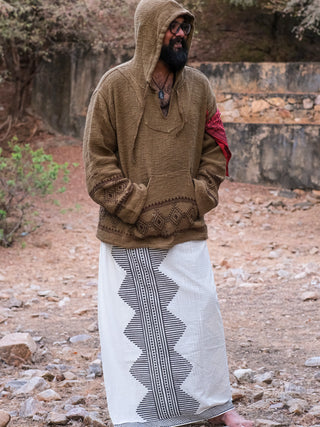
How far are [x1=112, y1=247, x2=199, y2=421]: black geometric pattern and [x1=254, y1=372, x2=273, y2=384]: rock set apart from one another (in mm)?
867

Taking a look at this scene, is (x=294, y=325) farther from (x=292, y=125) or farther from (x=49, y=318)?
(x=292, y=125)

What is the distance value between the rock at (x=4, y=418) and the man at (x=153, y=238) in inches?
21.6

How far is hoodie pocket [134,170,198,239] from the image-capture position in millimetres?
2867

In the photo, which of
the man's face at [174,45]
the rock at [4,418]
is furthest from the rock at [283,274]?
the man's face at [174,45]

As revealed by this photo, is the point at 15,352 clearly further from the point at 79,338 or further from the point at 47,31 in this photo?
the point at 47,31

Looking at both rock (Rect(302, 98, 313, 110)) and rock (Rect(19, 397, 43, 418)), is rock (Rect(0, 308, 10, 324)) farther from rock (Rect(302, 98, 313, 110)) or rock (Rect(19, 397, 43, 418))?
rock (Rect(302, 98, 313, 110))

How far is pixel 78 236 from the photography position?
8.09 m

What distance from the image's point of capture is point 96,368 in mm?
3992

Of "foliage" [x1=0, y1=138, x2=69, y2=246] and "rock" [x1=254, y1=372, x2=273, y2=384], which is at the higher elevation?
"rock" [x1=254, y1=372, x2=273, y2=384]

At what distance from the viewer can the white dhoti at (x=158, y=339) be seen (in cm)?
289

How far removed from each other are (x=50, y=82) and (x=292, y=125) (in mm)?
5292

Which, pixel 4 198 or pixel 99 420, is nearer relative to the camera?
pixel 99 420

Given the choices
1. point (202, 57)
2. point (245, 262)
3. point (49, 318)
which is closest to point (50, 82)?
point (202, 57)

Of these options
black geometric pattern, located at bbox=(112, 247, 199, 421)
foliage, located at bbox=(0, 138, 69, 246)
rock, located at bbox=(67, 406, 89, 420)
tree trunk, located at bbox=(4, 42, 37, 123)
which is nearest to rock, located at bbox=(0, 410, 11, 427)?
rock, located at bbox=(67, 406, 89, 420)
